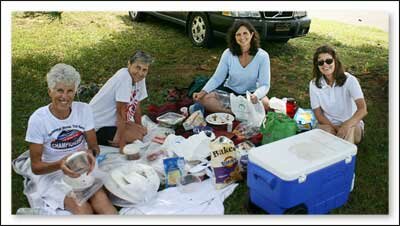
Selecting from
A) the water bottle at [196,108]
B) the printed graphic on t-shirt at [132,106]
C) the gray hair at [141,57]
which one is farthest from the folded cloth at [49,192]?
the water bottle at [196,108]

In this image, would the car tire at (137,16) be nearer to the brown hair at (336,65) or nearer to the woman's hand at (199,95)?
the woman's hand at (199,95)

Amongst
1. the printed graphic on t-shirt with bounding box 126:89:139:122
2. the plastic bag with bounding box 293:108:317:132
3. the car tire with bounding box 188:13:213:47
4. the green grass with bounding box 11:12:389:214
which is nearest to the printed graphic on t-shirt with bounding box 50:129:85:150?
the printed graphic on t-shirt with bounding box 126:89:139:122

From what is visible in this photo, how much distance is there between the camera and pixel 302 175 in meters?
2.95

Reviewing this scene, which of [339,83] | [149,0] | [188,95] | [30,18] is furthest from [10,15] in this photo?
[339,83]

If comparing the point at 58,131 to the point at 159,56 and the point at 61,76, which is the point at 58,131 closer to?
the point at 61,76

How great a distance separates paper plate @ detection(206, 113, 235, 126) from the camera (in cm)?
422

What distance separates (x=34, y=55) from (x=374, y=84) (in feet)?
9.97

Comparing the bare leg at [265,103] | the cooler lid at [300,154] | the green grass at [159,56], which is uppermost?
the green grass at [159,56]

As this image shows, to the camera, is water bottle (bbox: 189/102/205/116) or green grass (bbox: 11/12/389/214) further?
water bottle (bbox: 189/102/205/116)

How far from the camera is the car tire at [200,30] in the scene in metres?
4.43

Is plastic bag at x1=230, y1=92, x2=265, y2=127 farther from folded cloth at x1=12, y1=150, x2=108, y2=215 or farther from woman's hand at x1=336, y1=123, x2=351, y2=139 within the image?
folded cloth at x1=12, y1=150, x2=108, y2=215

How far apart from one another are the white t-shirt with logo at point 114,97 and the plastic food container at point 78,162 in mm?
743

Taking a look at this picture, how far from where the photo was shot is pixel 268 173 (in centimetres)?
302

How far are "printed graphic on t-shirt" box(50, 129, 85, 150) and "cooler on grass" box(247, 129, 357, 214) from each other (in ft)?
3.49
